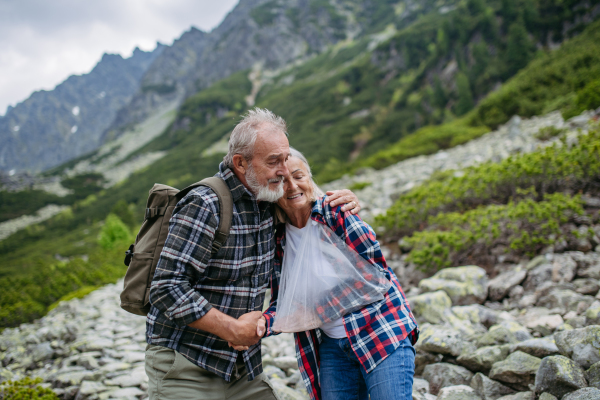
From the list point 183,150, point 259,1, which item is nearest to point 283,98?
point 183,150

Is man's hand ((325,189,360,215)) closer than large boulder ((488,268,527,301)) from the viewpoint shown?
Yes

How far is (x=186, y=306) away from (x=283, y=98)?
269 feet

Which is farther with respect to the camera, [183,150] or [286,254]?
[183,150]

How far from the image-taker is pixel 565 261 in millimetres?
4039

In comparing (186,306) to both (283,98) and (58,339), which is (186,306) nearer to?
(58,339)

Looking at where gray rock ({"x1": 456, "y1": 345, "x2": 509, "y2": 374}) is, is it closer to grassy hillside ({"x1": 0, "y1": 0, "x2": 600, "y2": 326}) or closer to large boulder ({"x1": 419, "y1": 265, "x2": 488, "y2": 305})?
large boulder ({"x1": 419, "y1": 265, "x2": 488, "y2": 305})

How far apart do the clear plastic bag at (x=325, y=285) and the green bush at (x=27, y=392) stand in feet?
10.3

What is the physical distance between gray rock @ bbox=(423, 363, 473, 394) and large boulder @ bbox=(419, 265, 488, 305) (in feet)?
4.70

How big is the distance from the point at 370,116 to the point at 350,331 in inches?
1927

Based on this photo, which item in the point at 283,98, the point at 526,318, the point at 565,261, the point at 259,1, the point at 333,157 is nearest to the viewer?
the point at 526,318

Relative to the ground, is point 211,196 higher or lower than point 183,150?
lower

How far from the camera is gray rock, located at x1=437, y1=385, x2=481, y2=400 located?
246 cm

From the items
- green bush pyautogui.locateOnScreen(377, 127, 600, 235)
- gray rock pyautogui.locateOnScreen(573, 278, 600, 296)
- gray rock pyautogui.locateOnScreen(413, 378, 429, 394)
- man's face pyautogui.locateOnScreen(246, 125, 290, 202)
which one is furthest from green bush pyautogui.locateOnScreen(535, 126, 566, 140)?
man's face pyautogui.locateOnScreen(246, 125, 290, 202)

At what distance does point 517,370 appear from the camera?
2.50 meters
